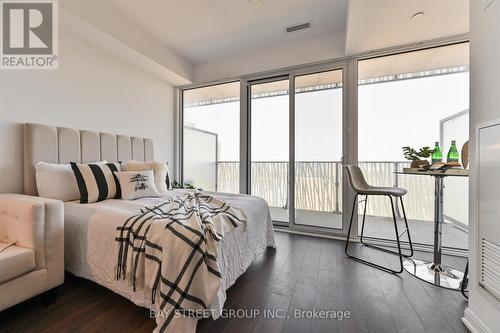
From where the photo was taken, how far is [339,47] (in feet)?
9.27

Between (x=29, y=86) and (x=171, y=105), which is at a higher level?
(x=171, y=105)

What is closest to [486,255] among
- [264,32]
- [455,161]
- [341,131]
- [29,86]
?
[455,161]

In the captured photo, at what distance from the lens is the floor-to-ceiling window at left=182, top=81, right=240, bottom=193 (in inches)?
151

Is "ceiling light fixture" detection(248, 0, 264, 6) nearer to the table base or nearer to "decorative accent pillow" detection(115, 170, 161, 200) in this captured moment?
"decorative accent pillow" detection(115, 170, 161, 200)

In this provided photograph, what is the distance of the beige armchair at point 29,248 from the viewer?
127cm

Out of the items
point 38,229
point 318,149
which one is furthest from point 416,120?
point 38,229

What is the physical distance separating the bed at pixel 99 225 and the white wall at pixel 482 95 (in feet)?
4.91

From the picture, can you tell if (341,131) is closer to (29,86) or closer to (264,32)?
(264,32)

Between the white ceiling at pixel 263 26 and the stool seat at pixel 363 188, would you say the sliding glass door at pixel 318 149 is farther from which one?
the stool seat at pixel 363 188

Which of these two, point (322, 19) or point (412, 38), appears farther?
point (322, 19)

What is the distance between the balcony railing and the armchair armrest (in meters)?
2.73

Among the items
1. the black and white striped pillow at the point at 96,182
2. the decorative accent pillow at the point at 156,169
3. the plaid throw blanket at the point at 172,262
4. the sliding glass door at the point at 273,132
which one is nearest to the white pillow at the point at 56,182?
the black and white striped pillow at the point at 96,182

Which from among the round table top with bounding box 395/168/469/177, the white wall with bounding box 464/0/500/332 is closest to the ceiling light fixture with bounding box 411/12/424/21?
the white wall with bounding box 464/0/500/332

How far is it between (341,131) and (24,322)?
347 centimetres
